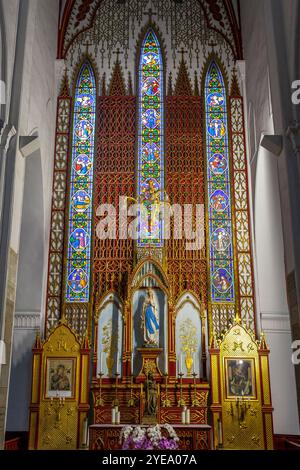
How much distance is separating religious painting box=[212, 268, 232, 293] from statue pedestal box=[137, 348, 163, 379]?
7.42 feet

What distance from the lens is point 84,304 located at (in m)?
14.2

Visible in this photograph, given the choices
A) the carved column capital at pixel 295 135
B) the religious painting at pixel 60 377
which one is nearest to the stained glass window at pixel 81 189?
the religious painting at pixel 60 377

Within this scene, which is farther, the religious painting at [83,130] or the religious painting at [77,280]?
the religious painting at [83,130]

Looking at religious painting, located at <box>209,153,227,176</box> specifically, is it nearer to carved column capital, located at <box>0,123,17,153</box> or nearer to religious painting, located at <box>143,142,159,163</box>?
religious painting, located at <box>143,142,159,163</box>

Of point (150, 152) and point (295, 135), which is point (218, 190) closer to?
point (150, 152)

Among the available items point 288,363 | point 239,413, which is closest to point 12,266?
point 239,413

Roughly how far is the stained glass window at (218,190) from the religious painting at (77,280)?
3.21 metres

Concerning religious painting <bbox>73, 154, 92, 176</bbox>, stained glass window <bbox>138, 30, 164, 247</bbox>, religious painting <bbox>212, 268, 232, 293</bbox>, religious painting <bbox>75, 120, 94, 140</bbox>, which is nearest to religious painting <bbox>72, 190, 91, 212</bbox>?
religious painting <bbox>73, 154, 92, 176</bbox>

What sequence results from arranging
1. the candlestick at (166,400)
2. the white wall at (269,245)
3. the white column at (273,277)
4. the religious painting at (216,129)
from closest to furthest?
the candlestick at (166,400) < the white wall at (269,245) < the white column at (273,277) < the religious painting at (216,129)

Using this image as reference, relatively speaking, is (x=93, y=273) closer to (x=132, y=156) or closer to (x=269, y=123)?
(x=132, y=156)

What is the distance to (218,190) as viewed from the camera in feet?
49.8

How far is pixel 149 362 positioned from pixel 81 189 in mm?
4860

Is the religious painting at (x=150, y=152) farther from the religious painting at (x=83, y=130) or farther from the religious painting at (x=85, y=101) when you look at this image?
the religious painting at (x=85, y=101)

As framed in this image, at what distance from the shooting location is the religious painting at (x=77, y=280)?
14.4 metres
